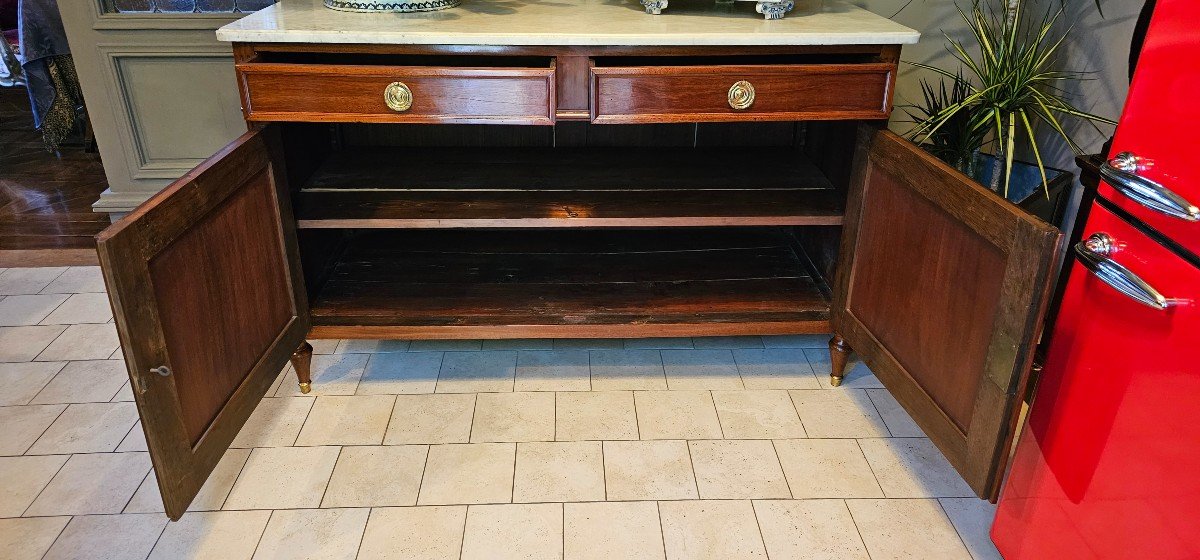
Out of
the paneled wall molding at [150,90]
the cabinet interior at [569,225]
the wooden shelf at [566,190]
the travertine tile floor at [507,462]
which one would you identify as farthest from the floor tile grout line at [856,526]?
the paneled wall molding at [150,90]

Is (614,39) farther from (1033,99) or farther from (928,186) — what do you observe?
(1033,99)

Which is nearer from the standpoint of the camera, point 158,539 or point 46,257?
point 158,539

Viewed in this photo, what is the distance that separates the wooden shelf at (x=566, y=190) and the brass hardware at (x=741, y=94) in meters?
0.29

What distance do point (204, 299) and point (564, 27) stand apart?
2.95ft

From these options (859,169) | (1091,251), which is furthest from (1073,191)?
(1091,251)

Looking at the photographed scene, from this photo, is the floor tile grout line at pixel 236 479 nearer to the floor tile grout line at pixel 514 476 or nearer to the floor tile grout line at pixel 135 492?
the floor tile grout line at pixel 135 492

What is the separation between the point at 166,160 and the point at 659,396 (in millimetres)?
1906

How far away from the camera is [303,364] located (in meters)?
1.91

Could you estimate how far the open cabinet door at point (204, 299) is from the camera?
1.19m

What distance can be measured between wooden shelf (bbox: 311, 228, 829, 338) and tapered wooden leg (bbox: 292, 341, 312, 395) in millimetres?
61

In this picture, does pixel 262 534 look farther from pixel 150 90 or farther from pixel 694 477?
pixel 150 90

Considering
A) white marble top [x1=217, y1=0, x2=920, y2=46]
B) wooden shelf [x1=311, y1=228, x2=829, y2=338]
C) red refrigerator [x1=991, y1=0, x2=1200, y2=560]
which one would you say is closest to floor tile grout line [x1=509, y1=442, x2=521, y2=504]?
wooden shelf [x1=311, y1=228, x2=829, y2=338]

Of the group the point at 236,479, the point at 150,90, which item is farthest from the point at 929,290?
the point at 150,90

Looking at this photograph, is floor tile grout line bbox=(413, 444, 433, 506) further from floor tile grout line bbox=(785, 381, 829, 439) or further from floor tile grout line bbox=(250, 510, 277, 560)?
floor tile grout line bbox=(785, 381, 829, 439)
